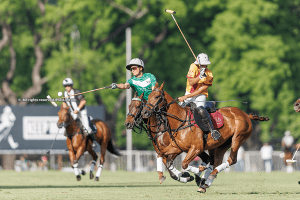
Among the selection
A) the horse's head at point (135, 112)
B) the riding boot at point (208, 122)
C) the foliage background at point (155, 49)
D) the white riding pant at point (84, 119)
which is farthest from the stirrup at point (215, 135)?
the foliage background at point (155, 49)

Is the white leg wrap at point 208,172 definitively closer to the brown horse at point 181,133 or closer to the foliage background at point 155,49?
the brown horse at point 181,133

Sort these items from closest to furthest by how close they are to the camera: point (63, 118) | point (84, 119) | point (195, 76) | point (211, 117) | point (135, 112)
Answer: point (135, 112) → point (195, 76) → point (211, 117) → point (63, 118) → point (84, 119)

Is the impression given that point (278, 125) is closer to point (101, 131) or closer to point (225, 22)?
point (225, 22)

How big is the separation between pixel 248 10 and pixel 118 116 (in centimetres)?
1000

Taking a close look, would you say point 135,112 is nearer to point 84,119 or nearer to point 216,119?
point 216,119

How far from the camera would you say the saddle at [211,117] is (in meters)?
12.7

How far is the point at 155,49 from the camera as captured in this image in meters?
37.8

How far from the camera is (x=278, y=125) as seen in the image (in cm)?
3591

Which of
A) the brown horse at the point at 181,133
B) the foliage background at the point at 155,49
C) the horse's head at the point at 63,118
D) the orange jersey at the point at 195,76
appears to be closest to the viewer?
the brown horse at the point at 181,133

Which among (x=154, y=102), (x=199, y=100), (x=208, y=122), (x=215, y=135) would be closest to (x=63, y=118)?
(x=199, y=100)

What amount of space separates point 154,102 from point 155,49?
1007 inches

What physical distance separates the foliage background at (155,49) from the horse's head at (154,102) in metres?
21.1

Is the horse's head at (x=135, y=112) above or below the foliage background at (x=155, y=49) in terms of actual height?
below

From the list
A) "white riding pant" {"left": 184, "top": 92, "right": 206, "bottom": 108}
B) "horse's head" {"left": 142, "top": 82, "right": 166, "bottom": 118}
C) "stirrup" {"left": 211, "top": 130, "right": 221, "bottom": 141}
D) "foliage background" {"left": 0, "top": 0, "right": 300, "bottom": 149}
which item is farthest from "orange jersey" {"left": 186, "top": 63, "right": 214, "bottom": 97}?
"foliage background" {"left": 0, "top": 0, "right": 300, "bottom": 149}
